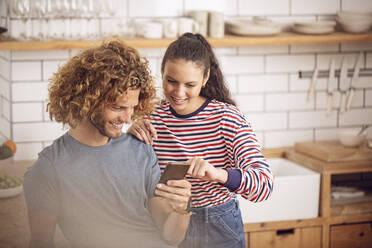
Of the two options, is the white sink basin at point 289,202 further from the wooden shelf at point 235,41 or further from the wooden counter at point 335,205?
the wooden shelf at point 235,41

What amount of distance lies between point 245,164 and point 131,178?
0.38m

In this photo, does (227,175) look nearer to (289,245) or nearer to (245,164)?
(245,164)

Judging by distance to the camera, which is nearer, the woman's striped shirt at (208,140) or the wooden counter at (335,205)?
the woman's striped shirt at (208,140)

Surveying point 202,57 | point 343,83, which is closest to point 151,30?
point 202,57

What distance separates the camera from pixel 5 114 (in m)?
3.06

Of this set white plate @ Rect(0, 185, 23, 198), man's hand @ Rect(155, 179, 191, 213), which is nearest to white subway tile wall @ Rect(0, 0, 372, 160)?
Result: white plate @ Rect(0, 185, 23, 198)

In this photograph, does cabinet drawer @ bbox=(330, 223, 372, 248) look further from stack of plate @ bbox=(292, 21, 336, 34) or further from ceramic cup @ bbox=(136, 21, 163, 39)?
ceramic cup @ bbox=(136, 21, 163, 39)

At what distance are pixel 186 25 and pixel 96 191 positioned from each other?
153 cm

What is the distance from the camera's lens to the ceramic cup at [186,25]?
294 centimetres

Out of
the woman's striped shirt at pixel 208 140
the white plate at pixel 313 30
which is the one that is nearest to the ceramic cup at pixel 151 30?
the white plate at pixel 313 30

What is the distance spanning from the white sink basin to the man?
122cm

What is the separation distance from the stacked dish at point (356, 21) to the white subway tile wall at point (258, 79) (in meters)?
0.16

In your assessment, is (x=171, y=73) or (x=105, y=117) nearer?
(x=105, y=117)

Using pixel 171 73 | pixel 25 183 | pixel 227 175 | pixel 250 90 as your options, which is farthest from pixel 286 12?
pixel 25 183
